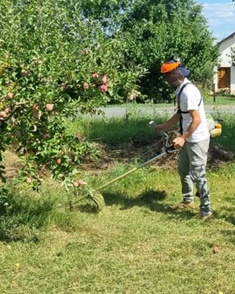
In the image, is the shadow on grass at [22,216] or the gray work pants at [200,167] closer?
the shadow on grass at [22,216]

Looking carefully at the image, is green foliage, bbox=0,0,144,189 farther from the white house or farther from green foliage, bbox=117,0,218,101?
the white house

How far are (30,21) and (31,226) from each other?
6.24 feet

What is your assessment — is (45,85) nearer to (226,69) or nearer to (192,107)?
(192,107)

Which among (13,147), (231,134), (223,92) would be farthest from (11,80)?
(223,92)

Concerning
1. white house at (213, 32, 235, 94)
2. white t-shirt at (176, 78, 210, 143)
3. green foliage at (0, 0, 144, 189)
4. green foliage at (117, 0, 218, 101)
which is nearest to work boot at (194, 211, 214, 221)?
white t-shirt at (176, 78, 210, 143)

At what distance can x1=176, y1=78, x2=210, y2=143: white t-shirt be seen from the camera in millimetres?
5582

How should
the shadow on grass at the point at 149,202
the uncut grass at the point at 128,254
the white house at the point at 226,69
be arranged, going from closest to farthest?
the uncut grass at the point at 128,254
the shadow on grass at the point at 149,202
the white house at the point at 226,69

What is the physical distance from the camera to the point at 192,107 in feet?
18.3

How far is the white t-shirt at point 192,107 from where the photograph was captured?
558cm

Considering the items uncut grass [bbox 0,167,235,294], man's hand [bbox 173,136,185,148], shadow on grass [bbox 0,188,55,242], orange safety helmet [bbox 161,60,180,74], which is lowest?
uncut grass [bbox 0,167,235,294]

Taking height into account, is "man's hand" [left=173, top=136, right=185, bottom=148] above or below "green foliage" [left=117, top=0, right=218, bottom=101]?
below

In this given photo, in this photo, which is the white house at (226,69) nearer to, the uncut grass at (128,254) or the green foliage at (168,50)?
the green foliage at (168,50)

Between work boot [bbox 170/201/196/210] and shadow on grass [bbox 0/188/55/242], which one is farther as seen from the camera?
work boot [bbox 170/201/196/210]

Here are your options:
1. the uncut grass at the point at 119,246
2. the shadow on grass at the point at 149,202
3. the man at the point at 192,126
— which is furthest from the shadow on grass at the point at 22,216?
the man at the point at 192,126
